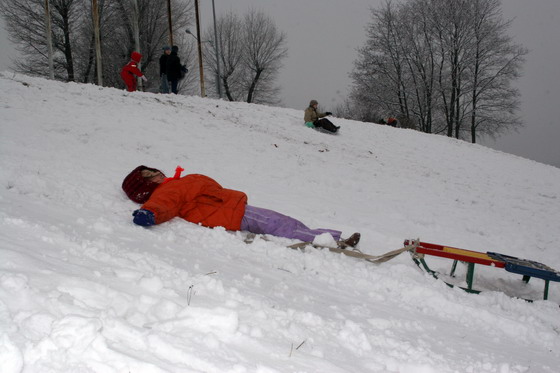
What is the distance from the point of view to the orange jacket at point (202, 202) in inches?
171

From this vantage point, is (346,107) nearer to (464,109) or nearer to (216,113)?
(464,109)

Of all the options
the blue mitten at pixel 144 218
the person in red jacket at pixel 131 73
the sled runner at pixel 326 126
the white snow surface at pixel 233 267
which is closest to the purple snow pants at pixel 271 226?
the white snow surface at pixel 233 267

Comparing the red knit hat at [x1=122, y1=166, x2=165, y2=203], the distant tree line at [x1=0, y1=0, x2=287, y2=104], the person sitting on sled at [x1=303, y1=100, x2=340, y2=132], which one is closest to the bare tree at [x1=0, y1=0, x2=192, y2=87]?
the distant tree line at [x1=0, y1=0, x2=287, y2=104]

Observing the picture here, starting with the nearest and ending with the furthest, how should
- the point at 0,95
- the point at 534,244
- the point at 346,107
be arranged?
the point at 534,244 < the point at 0,95 < the point at 346,107

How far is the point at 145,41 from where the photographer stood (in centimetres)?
2620

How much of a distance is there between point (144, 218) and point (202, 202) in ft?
2.72

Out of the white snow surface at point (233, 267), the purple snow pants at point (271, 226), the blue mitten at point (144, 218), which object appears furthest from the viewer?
the purple snow pants at point (271, 226)

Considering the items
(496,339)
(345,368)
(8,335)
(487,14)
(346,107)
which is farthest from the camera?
(346,107)

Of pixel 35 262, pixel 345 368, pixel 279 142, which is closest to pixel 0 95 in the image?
pixel 279 142

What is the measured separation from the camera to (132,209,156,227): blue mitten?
12.5 feet

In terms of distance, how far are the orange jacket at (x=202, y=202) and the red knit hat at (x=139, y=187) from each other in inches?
9.8

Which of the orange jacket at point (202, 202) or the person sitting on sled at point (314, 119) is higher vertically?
the person sitting on sled at point (314, 119)

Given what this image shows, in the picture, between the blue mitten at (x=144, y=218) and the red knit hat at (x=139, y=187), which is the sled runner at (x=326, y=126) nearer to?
the red knit hat at (x=139, y=187)

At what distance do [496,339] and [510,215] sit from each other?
17.9 feet
